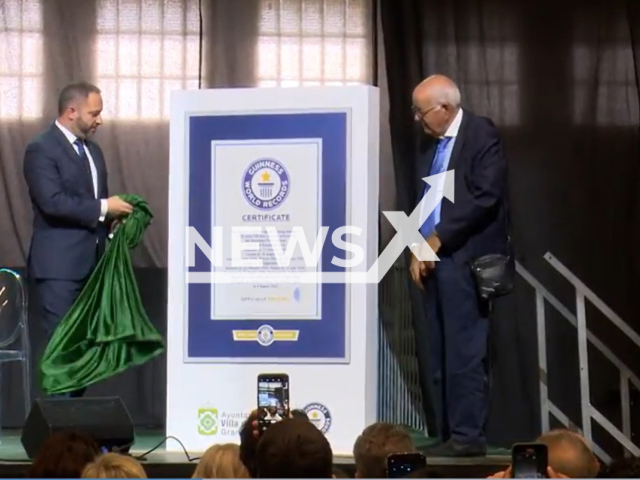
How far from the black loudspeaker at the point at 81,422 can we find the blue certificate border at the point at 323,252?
14.9 inches

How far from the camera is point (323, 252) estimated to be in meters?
4.75

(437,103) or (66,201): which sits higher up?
(437,103)

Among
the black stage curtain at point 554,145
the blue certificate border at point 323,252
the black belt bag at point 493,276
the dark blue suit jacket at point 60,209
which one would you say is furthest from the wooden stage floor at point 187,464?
the black stage curtain at point 554,145

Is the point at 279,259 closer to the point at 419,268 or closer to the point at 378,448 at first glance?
the point at 419,268

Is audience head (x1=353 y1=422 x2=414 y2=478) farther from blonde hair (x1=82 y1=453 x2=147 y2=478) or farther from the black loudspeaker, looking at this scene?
the black loudspeaker

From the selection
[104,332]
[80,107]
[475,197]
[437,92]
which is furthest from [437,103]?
[104,332]

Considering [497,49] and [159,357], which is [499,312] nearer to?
[497,49]

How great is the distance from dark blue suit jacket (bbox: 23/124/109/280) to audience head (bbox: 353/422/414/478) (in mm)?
2333

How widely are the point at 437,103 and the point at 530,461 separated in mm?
2383

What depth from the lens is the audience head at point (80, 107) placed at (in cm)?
539

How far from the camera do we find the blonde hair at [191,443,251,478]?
3.03m

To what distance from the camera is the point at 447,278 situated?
4875 millimetres

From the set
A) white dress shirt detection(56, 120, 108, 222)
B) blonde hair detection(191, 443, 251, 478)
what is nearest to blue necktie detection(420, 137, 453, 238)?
white dress shirt detection(56, 120, 108, 222)

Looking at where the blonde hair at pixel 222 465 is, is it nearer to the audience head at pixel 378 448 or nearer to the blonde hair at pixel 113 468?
the blonde hair at pixel 113 468
